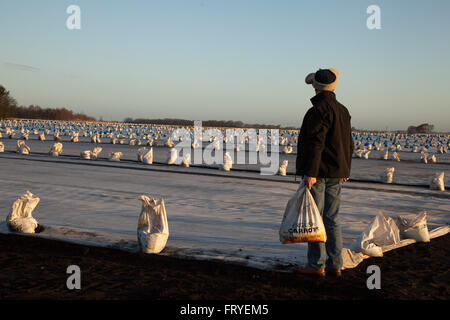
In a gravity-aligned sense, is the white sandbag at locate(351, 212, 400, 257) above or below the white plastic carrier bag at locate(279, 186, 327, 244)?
below

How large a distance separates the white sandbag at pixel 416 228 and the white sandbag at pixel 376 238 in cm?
86

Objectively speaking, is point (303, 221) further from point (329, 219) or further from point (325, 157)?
point (325, 157)

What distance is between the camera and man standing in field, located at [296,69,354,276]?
4.33 meters

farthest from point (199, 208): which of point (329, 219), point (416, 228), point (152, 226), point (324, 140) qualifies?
point (324, 140)

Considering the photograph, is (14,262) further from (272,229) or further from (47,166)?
(47,166)

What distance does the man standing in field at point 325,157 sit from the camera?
4332mm

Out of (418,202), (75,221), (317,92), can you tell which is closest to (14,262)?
(75,221)

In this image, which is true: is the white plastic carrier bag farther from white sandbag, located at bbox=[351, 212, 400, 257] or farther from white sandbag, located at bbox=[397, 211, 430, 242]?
white sandbag, located at bbox=[397, 211, 430, 242]

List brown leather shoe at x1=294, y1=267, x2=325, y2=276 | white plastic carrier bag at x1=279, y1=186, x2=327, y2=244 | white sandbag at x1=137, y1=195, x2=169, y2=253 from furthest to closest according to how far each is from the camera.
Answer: white sandbag at x1=137, y1=195, x2=169, y2=253 < brown leather shoe at x1=294, y1=267, x2=325, y2=276 < white plastic carrier bag at x1=279, y1=186, x2=327, y2=244

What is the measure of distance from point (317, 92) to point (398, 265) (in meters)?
2.06

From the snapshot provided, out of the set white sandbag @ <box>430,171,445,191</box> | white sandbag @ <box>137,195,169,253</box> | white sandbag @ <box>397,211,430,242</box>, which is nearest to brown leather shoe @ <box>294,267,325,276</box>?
white sandbag @ <box>137,195,169,253</box>

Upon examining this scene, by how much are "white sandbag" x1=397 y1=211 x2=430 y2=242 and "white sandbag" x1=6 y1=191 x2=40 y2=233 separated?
4780 millimetres

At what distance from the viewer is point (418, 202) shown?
32.6ft

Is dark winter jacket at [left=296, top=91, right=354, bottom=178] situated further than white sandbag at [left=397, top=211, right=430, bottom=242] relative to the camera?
No
